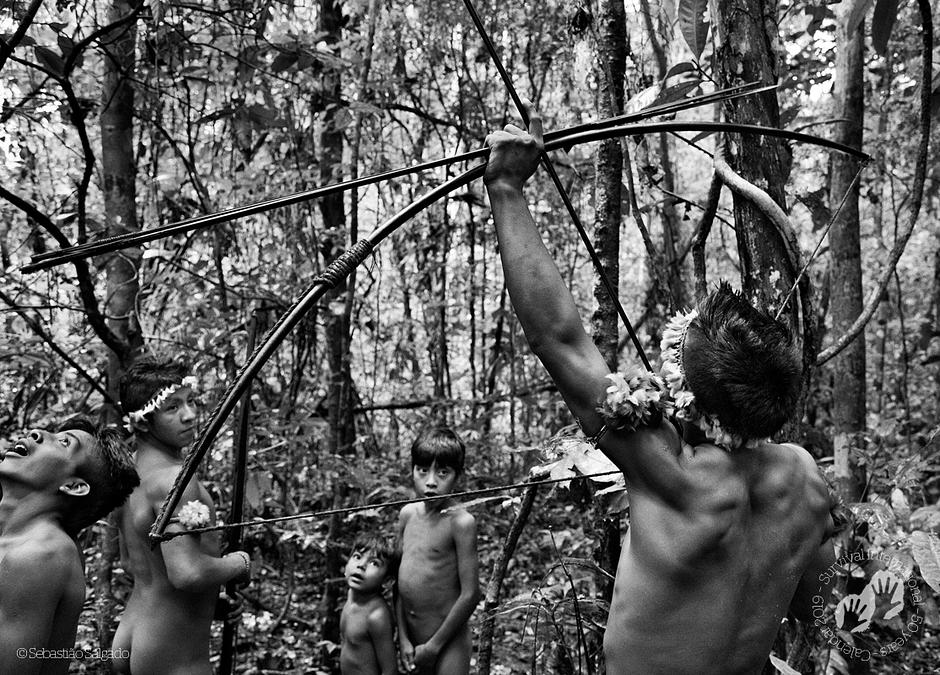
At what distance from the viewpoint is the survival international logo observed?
2.26 metres

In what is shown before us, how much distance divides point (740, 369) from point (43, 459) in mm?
1945

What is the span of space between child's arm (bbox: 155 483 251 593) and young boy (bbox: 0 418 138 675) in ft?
0.73

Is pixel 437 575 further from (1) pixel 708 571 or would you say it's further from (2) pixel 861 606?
(1) pixel 708 571

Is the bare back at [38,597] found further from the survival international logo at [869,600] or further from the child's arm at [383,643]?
the survival international logo at [869,600]

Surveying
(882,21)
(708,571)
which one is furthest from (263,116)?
(708,571)

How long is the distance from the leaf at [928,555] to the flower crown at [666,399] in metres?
0.92

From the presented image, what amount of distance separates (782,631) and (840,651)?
0.55 metres

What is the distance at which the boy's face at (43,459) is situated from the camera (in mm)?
2309

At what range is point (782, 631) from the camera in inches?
112

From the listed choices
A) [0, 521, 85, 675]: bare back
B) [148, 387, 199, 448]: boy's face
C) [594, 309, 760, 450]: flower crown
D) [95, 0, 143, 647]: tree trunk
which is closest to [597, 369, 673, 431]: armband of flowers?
[594, 309, 760, 450]: flower crown

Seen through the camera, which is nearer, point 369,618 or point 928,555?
point 928,555

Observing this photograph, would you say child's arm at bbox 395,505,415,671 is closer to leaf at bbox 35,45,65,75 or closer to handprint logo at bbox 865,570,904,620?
handprint logo at bbox 865,570,904,620

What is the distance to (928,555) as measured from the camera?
2238mm

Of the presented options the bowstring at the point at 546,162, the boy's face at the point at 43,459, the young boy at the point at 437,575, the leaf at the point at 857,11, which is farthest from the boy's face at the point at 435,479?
the leaf at the point at 857,11
